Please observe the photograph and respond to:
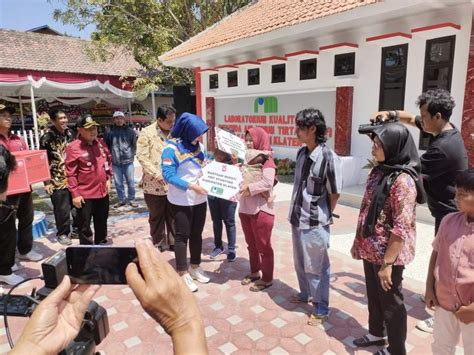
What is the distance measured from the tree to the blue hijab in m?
9.96

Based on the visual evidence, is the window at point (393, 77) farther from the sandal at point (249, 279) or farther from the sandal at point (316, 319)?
the sandal at point (316, 319)

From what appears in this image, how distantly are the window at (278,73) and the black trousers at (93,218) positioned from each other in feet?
21.7

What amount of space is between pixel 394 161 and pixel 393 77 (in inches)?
222

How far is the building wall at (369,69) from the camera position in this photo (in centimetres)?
598

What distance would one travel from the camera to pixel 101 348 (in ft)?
8.90

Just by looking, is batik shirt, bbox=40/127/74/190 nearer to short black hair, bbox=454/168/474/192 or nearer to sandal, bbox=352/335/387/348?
sandal, bbox=352/335/387/348

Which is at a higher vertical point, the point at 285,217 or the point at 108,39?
the point at 108,39

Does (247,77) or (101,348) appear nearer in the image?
(101,348)

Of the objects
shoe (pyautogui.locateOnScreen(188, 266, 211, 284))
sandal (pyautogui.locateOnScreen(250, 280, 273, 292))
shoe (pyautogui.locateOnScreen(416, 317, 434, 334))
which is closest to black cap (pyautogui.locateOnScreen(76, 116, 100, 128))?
shoe (pyautogui.locateOnScreen(188, 266, 211, 284))

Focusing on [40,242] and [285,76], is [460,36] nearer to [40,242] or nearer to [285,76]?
[285,76]

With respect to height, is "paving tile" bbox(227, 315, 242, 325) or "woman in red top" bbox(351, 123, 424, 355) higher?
"woman in red top" bbox(351, 123, 424, 355)

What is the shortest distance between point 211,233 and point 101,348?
2.66 m

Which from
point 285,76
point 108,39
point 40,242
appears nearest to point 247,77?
point 285,76

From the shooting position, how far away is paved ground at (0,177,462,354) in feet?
8.83
